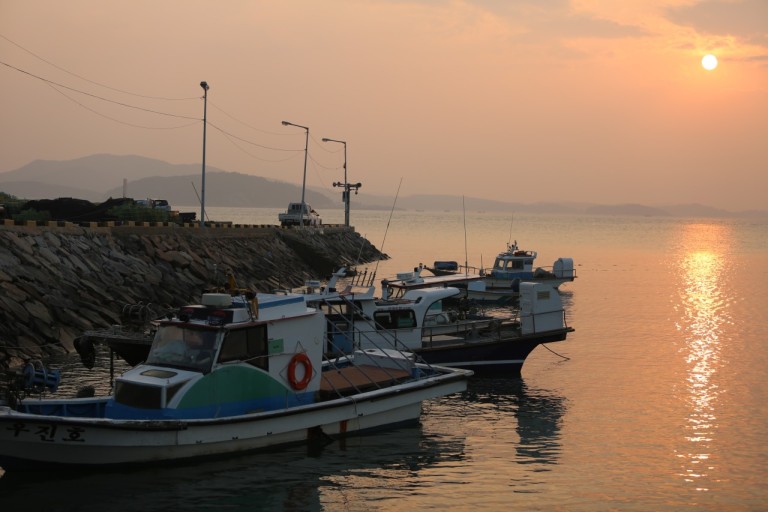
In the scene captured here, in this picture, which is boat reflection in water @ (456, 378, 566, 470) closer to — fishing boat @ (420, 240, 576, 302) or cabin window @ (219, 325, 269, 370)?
cabin window @ (219, 325, 269, 370)

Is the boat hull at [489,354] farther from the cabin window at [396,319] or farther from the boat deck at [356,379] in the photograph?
the boat deck at [356,379]

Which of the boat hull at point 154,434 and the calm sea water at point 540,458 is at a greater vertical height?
the boat hull at point 154,434

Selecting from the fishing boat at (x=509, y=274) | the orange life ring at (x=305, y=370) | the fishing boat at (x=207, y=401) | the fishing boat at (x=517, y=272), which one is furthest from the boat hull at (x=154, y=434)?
the fishing boat at (x=517, y=272)

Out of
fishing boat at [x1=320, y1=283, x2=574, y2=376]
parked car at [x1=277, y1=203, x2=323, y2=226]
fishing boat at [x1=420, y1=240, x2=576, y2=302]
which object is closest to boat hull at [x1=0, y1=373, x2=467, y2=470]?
fishing boat at [x1=320, y1=283, x2=574, y2=376]

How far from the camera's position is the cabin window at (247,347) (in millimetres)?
19266

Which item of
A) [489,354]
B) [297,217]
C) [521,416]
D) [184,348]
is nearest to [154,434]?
[184,348]

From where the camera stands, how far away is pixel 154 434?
18.1 m

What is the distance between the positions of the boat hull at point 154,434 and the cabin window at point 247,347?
3.93 ft

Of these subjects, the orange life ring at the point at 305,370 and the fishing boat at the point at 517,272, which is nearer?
the orange life ring at the point at 305,370

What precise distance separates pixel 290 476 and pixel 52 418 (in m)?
4.92

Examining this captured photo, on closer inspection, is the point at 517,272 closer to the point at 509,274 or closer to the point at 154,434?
the point at 509,274

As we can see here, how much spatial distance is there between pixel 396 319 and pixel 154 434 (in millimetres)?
12619

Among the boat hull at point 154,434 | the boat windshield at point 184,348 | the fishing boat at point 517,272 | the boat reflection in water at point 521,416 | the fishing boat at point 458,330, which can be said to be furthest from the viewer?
the fishing boat at point 517,272

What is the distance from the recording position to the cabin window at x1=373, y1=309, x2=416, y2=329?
29391mm
